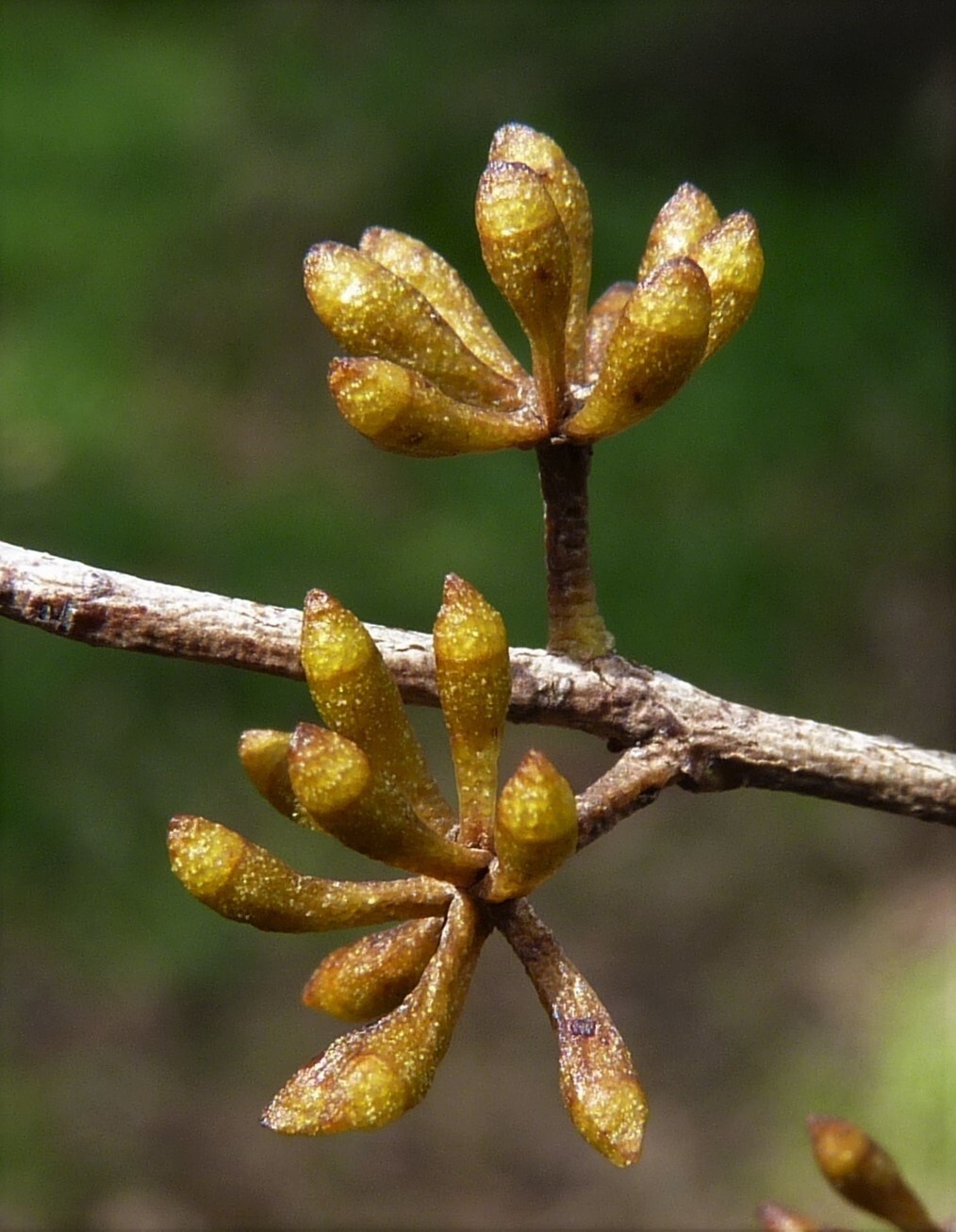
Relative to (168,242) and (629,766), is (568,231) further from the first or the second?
(168,242)

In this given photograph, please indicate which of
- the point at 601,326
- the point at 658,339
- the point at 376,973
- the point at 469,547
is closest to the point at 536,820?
the point at 376,973

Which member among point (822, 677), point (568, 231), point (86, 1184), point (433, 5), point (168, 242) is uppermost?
point (433, 5)

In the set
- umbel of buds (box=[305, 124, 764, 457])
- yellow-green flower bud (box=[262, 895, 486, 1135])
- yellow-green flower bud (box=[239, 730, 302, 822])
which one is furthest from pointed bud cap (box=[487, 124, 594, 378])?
yellow-green flower bud (box=[262, 895, 486, 1135])

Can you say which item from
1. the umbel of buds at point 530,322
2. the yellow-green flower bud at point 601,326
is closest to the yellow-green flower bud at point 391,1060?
the umbel of buds at point 530,322

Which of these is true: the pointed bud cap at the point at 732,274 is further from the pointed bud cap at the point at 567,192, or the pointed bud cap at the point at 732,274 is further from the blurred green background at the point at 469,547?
the blurred green background at the point at 469,547

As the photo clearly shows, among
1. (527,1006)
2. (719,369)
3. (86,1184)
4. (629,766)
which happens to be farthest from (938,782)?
(719,369)

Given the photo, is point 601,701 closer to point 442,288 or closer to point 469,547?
point 442,288
